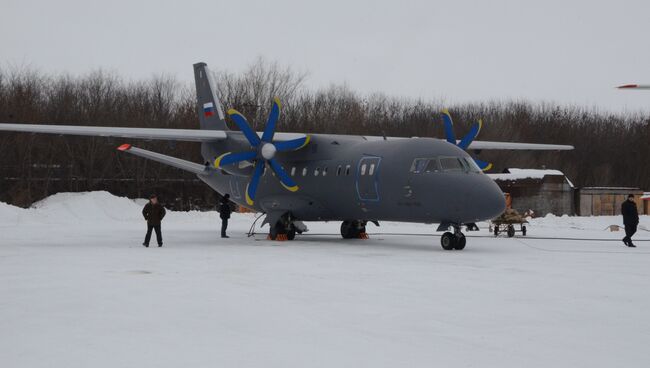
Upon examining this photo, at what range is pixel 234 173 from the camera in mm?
25625

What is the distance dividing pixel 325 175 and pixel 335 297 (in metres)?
13.1

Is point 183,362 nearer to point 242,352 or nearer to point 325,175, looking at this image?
point 242,352

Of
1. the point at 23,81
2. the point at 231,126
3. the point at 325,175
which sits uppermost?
the point at 23,81

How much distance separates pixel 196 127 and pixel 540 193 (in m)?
25.7

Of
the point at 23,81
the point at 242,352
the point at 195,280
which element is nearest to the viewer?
the point at 242,352

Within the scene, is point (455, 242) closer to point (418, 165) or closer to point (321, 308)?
point (418, 165)

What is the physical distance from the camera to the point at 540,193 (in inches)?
1831

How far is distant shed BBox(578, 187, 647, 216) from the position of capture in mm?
48281

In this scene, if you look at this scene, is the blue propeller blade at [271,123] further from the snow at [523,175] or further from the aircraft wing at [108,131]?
the snow at [523,175]

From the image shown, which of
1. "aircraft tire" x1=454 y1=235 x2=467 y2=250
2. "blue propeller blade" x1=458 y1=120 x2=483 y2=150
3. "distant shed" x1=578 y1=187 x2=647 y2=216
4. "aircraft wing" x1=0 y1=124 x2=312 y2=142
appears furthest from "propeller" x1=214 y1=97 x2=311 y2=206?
"distant shed" x1=578 y1=187 x2=647 y2=216

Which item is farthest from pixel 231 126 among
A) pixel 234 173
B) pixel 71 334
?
pixel 71 334

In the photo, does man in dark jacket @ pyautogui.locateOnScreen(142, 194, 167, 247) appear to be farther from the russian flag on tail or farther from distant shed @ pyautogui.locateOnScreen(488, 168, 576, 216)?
distant shed @ pyautogui.locateOnScreen(488, 168, 576, 216)

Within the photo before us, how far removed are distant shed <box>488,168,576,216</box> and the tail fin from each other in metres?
23.7

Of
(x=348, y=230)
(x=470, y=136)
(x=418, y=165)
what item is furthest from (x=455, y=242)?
(x=348, y=230)
